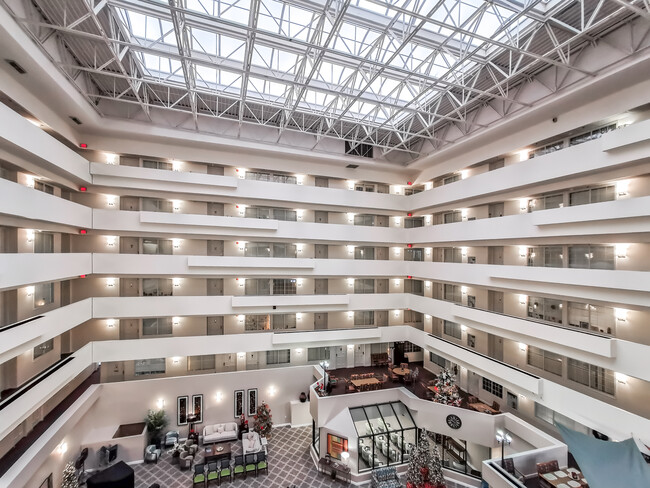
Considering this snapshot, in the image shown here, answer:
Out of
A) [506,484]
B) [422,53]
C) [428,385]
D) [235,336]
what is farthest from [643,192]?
[235,336]

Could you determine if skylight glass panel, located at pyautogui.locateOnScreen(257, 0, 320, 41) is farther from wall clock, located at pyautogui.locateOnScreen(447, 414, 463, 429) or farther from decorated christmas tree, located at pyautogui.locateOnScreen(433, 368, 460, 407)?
wall clock, located at pyautogui.locateOnScreen(447, 414, 463, 429)

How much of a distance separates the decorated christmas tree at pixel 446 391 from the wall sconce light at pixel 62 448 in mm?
17186

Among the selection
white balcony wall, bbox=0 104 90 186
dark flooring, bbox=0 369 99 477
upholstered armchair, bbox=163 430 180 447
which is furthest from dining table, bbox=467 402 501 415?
white balcony wall, bbox=0 104 90 186

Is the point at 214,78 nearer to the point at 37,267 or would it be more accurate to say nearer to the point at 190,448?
the point at 37,267

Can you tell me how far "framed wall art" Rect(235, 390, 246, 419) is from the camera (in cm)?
1806

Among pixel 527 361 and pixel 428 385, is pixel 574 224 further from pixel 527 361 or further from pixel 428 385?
pixel 428 385

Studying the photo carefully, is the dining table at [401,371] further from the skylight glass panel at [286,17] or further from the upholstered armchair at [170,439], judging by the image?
the skylight glass panel at [286,17]

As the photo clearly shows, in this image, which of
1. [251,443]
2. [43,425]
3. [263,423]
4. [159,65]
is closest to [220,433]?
[251,443]

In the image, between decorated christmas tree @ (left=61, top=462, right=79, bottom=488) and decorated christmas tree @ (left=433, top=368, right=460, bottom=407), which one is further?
decorated christmas tree @ (left=433, top=368, right=460, bottom=407)

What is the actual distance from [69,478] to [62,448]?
1.33 metres

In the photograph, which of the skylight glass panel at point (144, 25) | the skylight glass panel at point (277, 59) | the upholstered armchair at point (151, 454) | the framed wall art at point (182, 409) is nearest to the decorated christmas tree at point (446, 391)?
the framed wall art at point (182, 409)

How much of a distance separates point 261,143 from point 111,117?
757 cm

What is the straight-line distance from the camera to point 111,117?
51.5 feet

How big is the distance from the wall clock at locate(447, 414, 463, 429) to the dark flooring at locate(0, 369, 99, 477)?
57.1 feet
